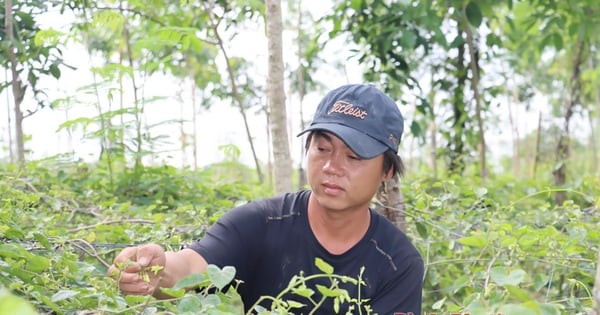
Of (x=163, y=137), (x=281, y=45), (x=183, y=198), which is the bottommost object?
(x=183, y=198)

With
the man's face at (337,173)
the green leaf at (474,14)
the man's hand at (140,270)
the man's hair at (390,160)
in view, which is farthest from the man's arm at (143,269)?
the green leaf at (474,14)

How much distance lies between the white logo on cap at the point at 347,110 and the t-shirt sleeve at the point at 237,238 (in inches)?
13.8

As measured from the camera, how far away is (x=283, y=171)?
345 centimetres

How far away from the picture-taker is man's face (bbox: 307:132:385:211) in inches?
85.7

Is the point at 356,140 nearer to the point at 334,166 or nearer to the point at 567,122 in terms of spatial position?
the point at 334,166

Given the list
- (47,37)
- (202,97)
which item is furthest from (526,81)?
(47,37)

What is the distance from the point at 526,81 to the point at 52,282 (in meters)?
11.1

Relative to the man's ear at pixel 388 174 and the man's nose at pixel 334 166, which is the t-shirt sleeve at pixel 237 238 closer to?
the man's nose at pixel 334 166

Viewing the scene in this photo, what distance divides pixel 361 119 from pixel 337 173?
166 millimetres

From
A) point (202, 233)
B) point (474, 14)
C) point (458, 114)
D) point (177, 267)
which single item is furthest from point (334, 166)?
point (458, 114)

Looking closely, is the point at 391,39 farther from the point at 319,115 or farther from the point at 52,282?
the point at 52,282

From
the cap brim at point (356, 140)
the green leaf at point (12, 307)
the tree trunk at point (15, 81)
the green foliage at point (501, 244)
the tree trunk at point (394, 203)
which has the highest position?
the tree trunk at point (15, 81)

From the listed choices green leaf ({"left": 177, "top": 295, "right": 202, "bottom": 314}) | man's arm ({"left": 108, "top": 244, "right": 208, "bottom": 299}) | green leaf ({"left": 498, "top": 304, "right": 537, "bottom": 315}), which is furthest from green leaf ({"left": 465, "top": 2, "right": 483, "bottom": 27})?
green leaf ({"left": 498, "top": 304, "right": 537, "bottom": 315})

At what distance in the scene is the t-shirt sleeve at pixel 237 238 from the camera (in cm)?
216
